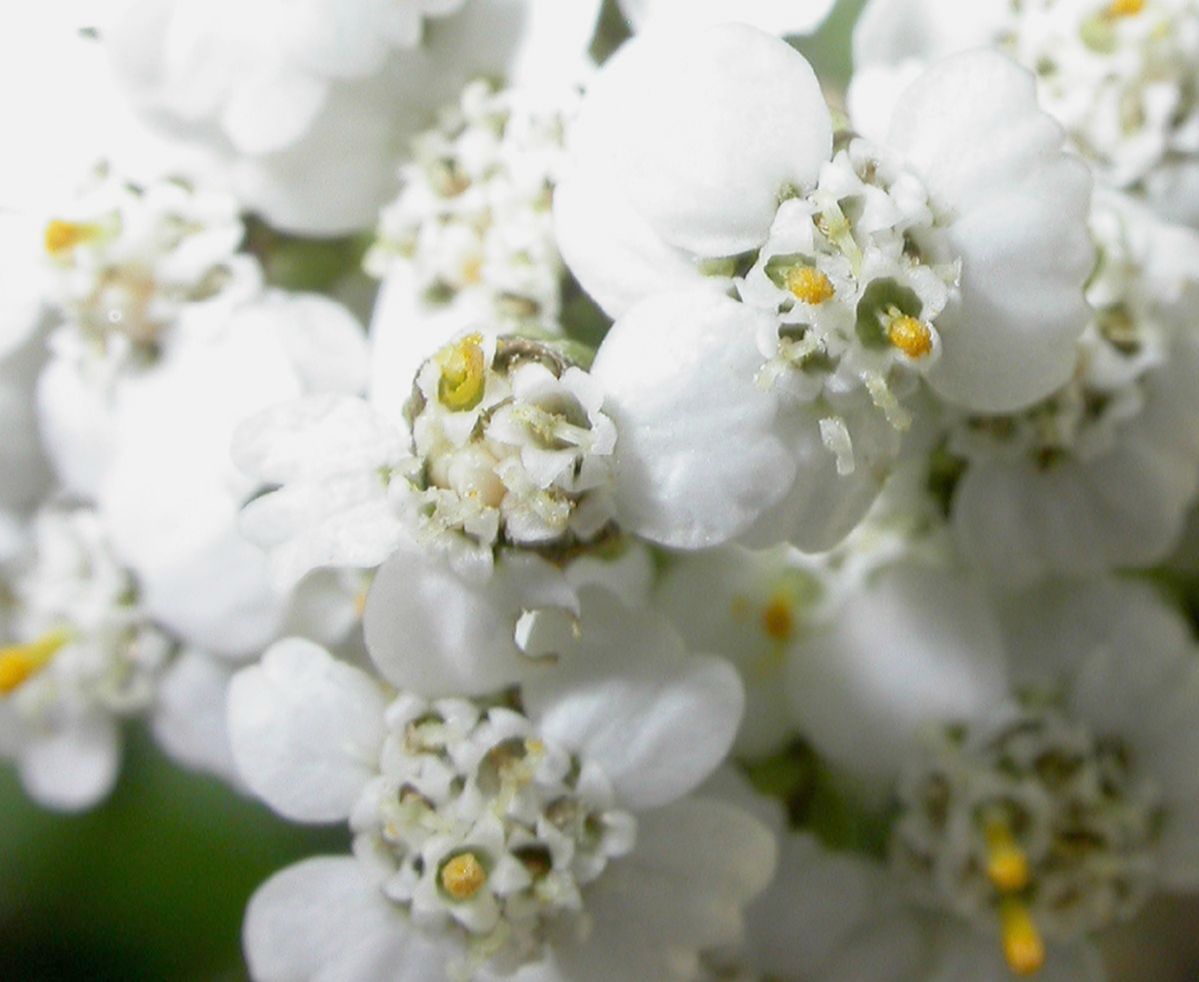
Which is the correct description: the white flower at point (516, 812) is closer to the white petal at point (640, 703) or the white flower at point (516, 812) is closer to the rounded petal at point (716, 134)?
the white petal at point (640, 703)

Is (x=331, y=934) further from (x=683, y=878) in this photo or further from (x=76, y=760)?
(x=76, y=760)

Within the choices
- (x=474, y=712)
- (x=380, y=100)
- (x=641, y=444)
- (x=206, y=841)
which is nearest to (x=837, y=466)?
(x=641, y=444)

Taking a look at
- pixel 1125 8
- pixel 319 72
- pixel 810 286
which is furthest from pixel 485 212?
pixel 1125 8

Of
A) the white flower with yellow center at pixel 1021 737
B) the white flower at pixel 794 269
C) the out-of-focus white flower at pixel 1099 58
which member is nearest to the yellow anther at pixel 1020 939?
the white flower with yellow center at pixel 1021 737

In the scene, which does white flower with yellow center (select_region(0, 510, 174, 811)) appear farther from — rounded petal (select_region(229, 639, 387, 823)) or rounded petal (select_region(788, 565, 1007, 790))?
rounded petal (select_region(788, 565, 1007, 790))

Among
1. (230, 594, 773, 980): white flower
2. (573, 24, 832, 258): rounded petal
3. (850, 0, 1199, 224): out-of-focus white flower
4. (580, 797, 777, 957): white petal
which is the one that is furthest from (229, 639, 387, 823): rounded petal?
(850, 0, 1199, 224): out-of-focus white flower

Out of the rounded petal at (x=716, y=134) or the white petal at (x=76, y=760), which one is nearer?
the rounded petal at (x=716, y=134)

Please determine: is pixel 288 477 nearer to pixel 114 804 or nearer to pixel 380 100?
pixel 380 100
